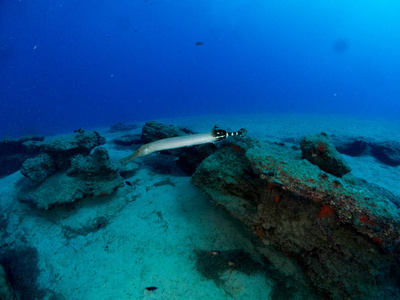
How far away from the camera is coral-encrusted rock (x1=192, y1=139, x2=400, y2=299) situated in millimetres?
2449

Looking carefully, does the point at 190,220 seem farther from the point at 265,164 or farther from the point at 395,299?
the point at 395,299

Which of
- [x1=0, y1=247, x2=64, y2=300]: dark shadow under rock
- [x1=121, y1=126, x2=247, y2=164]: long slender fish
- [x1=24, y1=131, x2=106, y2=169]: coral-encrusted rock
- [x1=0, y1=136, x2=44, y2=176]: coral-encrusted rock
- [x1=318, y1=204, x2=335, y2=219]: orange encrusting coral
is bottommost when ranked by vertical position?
[x1=0, y1=247, x2=64, y2=300]: dark shadow under rock

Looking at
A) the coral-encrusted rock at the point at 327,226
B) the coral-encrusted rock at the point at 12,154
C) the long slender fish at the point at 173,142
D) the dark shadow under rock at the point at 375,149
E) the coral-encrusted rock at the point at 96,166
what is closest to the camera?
the coral-encrusted rock at the point at 327,226

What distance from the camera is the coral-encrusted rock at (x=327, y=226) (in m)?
2.45

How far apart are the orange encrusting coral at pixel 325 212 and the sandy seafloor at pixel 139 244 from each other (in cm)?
121

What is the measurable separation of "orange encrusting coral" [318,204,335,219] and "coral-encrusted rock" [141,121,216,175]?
10.8 ft

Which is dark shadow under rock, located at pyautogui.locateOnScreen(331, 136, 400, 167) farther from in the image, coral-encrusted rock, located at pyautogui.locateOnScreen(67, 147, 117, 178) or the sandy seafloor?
A: coral-encrusted rock, located at pyautogui.locateOnScreen(67, 147, 117, 178)

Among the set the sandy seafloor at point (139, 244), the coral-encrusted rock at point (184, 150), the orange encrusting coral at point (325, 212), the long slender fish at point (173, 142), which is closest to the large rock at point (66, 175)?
the sandy seafloor at point (139, 244)

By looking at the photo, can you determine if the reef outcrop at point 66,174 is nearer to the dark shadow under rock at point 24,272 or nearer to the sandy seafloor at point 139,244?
the sandy seafloor at point 139,244

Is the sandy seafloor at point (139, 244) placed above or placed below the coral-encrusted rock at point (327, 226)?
below

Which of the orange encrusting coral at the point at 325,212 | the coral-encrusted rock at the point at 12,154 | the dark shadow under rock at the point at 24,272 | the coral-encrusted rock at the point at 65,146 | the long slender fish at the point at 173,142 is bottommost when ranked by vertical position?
the dark shadow under rock at the point at 24,272

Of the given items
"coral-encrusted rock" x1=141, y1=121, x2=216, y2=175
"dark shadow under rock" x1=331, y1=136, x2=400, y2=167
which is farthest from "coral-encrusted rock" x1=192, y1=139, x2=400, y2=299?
"dark shadow under rock" x1=331, y1=136, x2=400, y2=167

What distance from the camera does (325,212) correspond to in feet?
9.14

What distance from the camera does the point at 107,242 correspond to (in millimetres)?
4129
